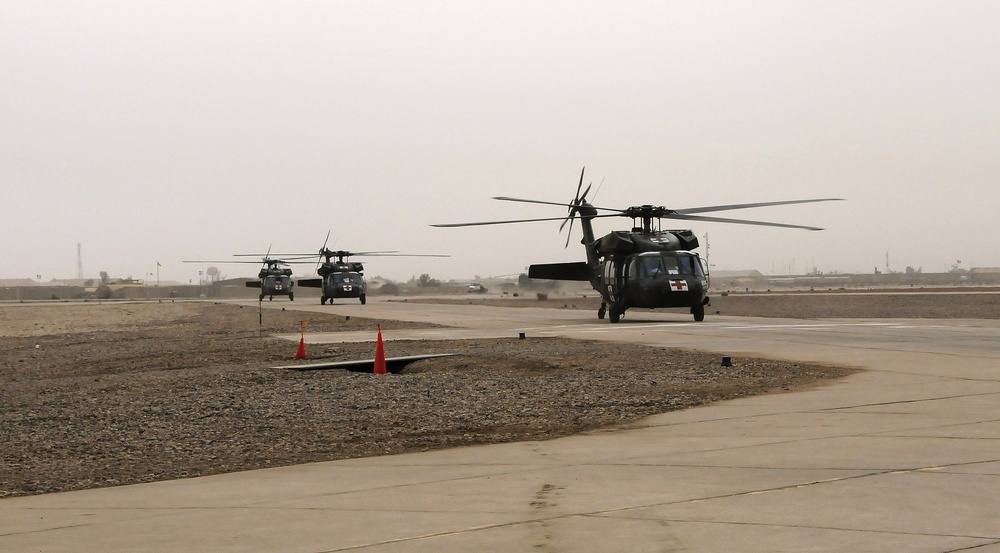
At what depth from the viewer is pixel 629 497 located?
682 centimetres

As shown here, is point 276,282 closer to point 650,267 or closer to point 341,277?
point 341,277

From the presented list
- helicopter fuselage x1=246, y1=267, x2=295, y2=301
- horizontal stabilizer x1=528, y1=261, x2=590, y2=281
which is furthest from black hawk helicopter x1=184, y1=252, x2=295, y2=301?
horizontal stabilizer x1=528, y1=261, x2=590, y2=281

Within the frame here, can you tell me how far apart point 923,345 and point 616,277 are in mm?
13704

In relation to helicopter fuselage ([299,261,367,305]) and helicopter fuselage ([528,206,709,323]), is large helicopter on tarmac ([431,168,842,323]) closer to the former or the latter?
helicopter fuselage ([528,206,709,323])

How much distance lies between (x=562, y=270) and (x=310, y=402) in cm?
2535

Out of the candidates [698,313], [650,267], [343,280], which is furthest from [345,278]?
[650,267]

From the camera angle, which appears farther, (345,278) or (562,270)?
(345,278)

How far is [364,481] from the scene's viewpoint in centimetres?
808

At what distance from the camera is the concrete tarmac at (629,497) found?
5672mm

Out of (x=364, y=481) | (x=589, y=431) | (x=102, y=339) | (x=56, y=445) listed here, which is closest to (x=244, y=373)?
(x=56, y=445)

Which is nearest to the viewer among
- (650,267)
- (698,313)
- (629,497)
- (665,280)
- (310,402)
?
(629,497)

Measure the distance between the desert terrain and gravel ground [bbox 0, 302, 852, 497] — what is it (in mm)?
30

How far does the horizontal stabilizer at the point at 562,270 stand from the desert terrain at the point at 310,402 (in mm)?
13669

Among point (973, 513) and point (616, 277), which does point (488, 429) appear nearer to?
point (973, 513)
